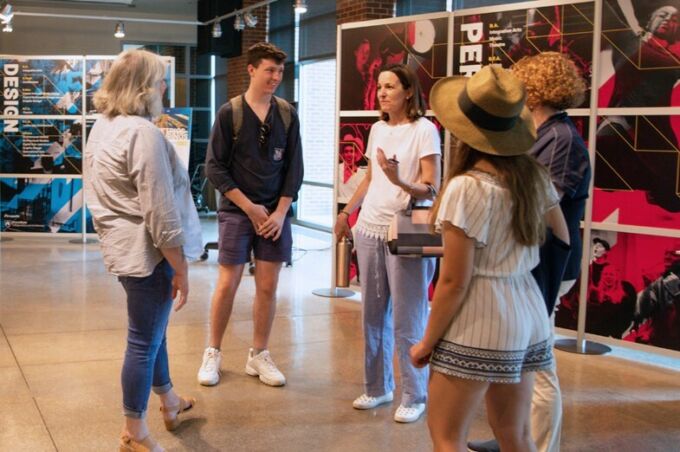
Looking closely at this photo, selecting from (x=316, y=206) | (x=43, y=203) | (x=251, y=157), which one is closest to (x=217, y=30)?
(x=316, y=206)

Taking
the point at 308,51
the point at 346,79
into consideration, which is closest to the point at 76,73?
the point at 308,51

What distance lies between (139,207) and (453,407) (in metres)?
1.23

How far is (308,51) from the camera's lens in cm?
1057

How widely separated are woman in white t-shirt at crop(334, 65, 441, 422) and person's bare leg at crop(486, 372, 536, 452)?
1196mm

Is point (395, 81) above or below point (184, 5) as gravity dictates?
below

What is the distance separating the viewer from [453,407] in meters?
1.93

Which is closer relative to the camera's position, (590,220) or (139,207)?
(139,207)

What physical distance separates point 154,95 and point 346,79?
326cm

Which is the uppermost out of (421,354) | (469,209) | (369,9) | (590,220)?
(369,9)

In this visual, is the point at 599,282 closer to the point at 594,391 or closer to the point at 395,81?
the point at 594,391

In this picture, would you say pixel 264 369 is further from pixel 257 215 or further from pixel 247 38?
pixel 247 38

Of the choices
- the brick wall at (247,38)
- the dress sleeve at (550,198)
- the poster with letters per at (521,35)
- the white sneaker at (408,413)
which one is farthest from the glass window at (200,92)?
the dress sleeve at (550,198)

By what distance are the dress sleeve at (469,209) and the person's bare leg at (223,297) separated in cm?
203

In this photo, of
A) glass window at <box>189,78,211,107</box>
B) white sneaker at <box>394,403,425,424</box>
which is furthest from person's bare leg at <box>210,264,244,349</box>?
glass window at <box>189,78,211,107</box>
